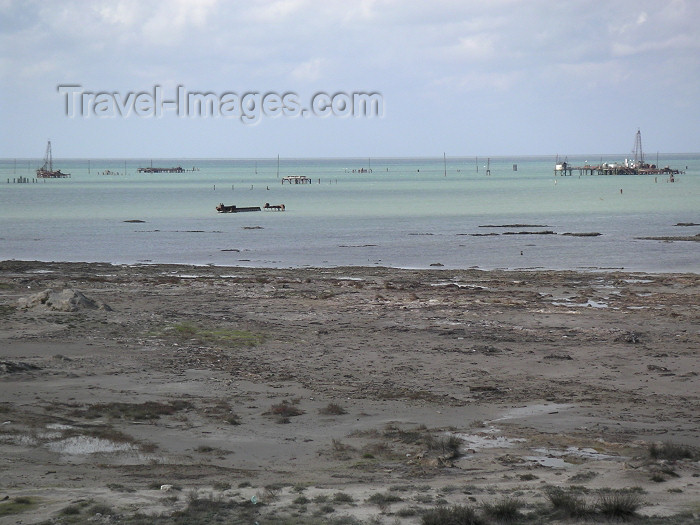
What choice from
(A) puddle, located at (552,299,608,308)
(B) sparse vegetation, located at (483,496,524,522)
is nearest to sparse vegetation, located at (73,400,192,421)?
(B) sparse vegetation, located at (483,496,524,522)

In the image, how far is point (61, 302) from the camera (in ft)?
73.6

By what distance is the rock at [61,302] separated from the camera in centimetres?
2231

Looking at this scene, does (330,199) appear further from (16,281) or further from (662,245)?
(16,281)

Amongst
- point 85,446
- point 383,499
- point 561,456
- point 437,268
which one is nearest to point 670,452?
point 561,456

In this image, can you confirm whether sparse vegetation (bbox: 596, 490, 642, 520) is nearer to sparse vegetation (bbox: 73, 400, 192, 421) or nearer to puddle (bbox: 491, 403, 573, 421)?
puddle (bbox: 491, 403, 573, 421)

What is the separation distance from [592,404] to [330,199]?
95151 millimetres

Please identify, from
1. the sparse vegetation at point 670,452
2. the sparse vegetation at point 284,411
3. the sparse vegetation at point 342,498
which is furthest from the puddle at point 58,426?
the sparse vegetation at point 670,452

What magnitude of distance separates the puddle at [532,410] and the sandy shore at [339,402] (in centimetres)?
3

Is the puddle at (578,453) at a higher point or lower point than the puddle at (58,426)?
lower

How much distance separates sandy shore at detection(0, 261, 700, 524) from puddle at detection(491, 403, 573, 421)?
0.03 m

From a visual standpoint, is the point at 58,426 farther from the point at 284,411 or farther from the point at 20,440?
the point at 284,411

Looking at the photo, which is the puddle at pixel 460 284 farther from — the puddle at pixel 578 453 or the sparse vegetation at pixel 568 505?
the sparse vegetation at pixel 568 505

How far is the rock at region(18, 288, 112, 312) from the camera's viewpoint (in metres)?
22.3

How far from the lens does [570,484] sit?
32.3ft
